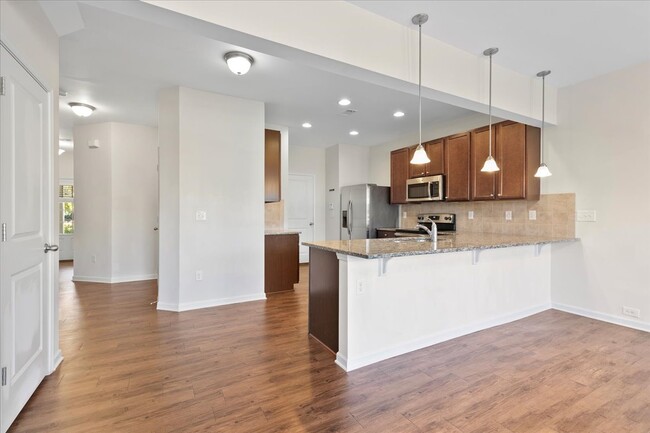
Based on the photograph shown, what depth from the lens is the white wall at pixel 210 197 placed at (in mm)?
3742

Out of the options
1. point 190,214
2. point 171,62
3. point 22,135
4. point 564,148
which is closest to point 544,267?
point 564,148

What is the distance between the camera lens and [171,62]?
3.04 meters

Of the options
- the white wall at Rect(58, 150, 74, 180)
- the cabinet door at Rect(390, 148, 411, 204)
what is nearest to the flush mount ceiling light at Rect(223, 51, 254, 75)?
the cabinet door at Rect(390, 148, 411, 204)

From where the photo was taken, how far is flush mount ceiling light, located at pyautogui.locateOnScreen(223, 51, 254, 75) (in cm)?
282

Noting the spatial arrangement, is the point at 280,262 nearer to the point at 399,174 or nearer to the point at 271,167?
the point at 271,167

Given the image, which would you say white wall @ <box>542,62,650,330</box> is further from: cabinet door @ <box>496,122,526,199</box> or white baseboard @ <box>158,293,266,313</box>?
white baseboard @ <box>158,293,266,313</box>

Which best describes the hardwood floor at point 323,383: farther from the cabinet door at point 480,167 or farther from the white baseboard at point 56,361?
the cabinet door at point 480,167

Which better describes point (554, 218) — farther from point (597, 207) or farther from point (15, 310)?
point (15, 310)

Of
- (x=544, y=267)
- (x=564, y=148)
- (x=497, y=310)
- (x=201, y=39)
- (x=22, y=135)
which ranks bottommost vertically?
(x=497, y=310)

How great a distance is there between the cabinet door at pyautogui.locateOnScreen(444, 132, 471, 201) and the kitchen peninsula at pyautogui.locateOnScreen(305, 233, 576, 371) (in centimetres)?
121

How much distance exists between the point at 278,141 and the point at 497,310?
3.67 metres

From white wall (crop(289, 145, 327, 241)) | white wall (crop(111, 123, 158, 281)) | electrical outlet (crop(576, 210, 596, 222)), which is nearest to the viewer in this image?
electrical outlet (crop(576, 210, 596, 222))

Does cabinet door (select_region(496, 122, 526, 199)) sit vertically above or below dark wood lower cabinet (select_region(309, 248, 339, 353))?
above

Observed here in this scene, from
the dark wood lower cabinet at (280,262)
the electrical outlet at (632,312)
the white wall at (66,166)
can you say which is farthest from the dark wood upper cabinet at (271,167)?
the white wall at (66,166)
